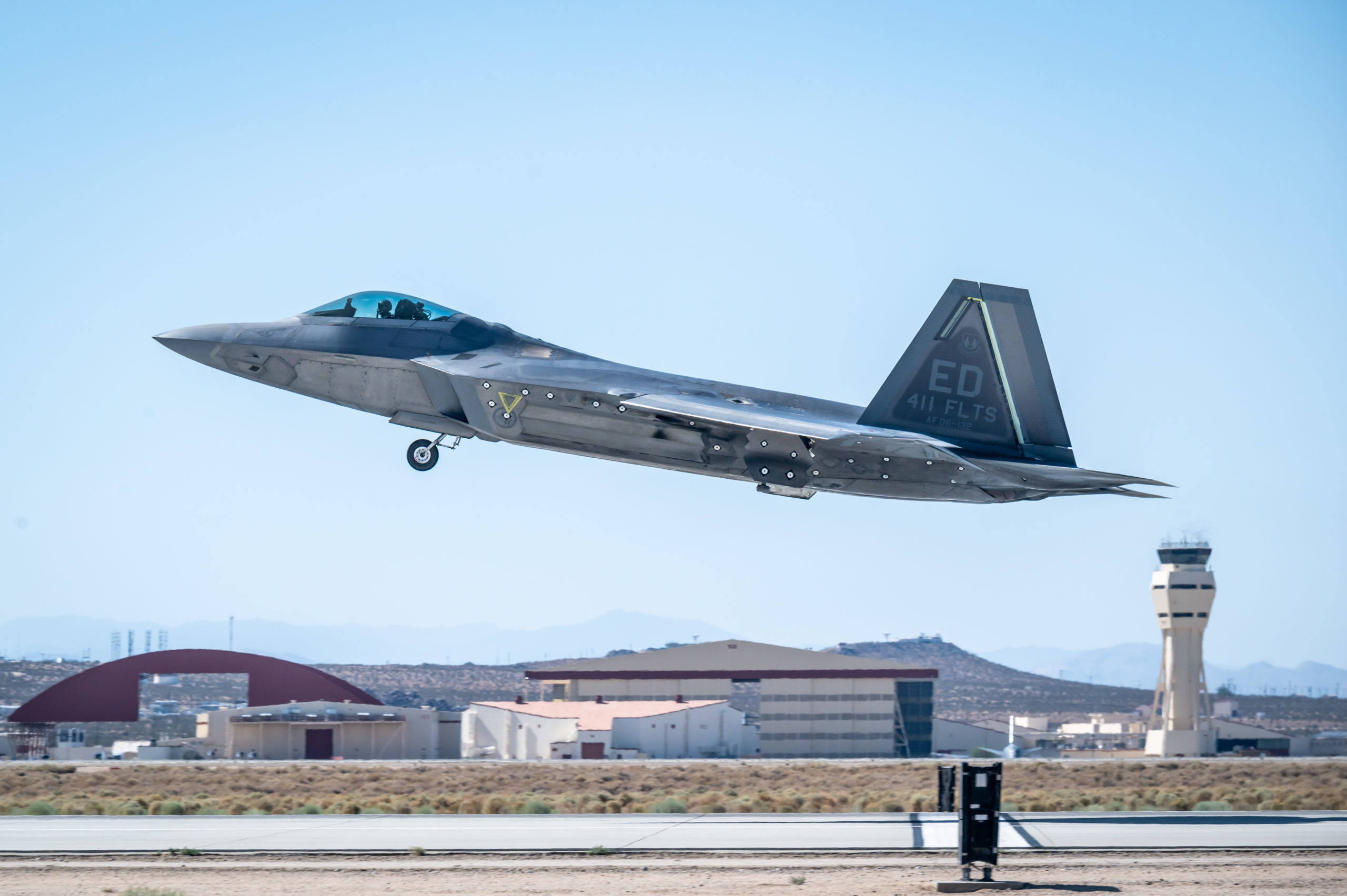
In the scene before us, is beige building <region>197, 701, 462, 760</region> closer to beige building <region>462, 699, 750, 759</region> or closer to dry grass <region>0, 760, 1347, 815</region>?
beige building <region>462, 699, 750, 759</region>

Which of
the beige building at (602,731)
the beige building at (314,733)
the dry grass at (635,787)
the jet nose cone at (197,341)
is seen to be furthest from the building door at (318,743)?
the jet nose cone at (197,341)

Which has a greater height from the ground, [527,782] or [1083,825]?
[1083,825]

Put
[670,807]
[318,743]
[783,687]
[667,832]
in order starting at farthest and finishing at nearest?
[783,687]
[318,743]
[670,807]
[667,832]

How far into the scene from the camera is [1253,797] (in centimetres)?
3616

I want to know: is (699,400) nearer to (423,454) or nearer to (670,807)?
(423,454)

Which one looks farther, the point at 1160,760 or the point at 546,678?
the point at 546,678

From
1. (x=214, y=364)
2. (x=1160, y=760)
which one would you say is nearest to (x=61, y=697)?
(x=214, y=364)

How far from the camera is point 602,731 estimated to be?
69000 mm

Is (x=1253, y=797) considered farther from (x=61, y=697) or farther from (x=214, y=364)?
(x=61, y=697)

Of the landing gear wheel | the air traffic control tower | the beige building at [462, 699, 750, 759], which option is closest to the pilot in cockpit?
the landing gear wheel

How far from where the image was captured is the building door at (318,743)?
67.8m

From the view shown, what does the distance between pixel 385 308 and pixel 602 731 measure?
46855 mm

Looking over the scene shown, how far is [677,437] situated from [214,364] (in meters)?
9.81

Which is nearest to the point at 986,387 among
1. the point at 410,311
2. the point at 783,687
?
the point at 410,311
